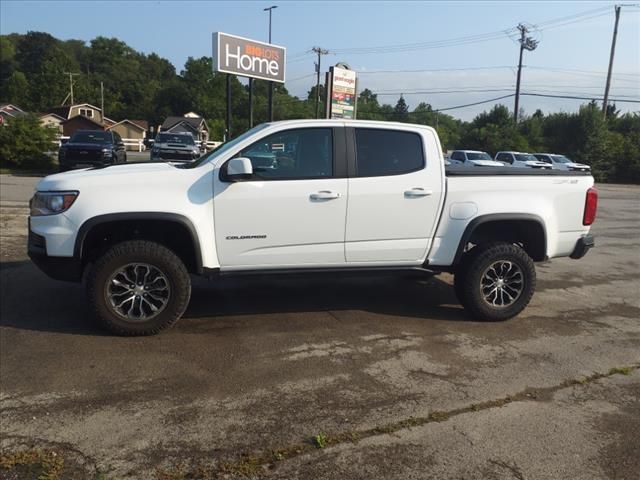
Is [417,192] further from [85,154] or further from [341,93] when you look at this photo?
[85,154]

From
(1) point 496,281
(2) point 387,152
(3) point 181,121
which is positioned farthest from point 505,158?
(3) point 181,121

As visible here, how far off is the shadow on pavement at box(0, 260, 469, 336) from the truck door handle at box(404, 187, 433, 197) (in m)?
0.83

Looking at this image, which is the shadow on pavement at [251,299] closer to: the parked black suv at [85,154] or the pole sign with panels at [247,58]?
the parked black suv at [85,154]

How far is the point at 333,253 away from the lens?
206 inches

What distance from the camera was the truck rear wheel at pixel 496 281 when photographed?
5520 millimetres

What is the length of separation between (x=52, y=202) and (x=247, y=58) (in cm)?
1724

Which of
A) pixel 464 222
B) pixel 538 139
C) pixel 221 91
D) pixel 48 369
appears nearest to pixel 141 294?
pixel 48 369

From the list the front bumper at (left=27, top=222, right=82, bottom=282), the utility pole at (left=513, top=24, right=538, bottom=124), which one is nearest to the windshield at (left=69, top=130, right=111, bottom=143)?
the front bumper at (left=27, top=222, right=82, bottom=282)

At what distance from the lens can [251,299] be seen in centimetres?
616

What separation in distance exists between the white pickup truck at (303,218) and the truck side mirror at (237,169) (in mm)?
17

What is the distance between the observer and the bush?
23.5m

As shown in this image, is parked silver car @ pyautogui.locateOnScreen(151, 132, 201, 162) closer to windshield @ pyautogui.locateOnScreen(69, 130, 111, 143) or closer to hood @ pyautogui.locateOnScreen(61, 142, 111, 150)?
windshield @ pyautogui.locateOnScreen(69, 130, 111, 143)

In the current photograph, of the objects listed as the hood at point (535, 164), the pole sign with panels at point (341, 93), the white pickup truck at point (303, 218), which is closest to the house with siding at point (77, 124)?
the hood at point (535, 164)

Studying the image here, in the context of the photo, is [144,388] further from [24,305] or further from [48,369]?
[24,305]
